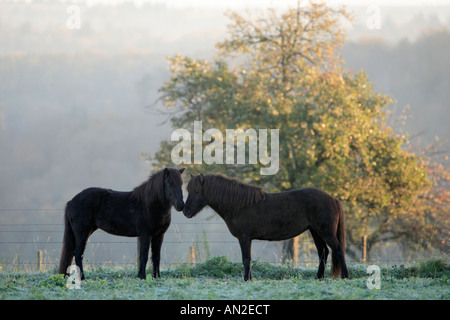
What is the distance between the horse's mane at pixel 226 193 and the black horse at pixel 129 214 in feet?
1.47

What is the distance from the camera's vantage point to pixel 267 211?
28.8 feet

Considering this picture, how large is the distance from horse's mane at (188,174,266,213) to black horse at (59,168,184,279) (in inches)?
17.7

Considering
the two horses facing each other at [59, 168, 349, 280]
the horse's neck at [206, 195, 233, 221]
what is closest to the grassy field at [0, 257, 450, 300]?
the two horses facing each other at [59, 168, 349, 280]

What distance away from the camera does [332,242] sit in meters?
8.66

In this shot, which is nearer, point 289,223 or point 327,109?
point 289,223

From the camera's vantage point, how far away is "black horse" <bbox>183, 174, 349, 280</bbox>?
8688mm

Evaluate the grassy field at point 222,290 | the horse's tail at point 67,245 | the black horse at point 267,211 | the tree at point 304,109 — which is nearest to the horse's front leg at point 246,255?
the black horse at point 267,211

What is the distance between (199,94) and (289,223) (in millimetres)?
10898

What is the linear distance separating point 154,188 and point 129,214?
26.1 inches

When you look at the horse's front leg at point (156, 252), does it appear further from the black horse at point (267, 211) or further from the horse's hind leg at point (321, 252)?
the horse's hind leg at point (321, 252)

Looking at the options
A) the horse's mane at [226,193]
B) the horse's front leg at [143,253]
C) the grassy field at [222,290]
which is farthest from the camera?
the horse's mane at [226,193]

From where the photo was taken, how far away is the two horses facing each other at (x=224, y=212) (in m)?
8.66
